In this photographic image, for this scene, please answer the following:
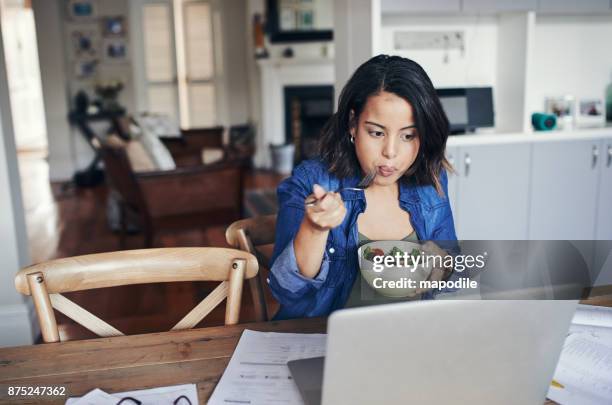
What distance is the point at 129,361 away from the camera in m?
1.07

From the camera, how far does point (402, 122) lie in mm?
1167

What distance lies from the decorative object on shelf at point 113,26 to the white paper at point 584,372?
6914 mm

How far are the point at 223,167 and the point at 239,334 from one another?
264 cm

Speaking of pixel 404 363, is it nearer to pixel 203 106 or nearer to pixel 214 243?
pixel 214 243

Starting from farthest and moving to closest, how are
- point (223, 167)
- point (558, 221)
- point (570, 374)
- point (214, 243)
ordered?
point (214, 243) → point (223, 167) → point (558, 221) → point (570, 374)

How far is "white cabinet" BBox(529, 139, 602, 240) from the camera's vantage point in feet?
10.9

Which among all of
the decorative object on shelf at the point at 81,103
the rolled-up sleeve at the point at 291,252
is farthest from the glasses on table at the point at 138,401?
the decorative object on shelf at the point at 81,103

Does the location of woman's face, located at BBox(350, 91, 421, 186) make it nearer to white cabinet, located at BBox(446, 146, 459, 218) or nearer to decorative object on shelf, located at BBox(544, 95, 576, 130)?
white cabinet, located at BBox(446, 146, 459, 218)

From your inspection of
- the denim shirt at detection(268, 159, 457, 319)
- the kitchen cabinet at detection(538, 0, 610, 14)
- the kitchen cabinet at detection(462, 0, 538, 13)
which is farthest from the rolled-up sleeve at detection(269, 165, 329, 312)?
the kitchen cabinet at detection(538, 0, 610, 14)

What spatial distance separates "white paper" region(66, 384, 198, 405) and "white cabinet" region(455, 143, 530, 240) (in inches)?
96.0

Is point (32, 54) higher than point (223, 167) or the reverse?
higher

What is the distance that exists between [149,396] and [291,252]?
0.35 meters

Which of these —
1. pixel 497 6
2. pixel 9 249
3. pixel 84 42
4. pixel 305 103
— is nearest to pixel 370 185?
pixel 9 249

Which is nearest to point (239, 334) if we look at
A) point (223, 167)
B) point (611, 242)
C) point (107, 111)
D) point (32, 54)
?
point (223, 167)
